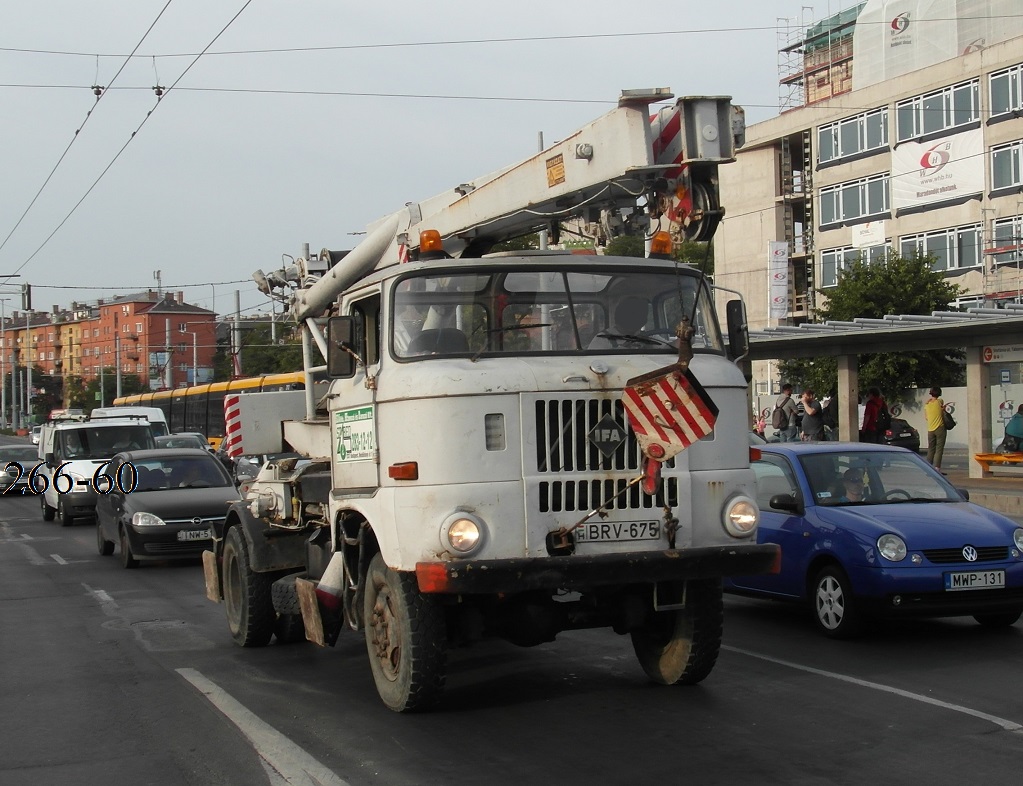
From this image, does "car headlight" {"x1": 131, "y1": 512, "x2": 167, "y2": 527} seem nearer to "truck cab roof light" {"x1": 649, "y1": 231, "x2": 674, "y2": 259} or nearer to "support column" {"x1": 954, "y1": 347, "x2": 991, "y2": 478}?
"truck cab roof light" {"x1": 649, "y1": 231, "x2": 674, "y2": 259}

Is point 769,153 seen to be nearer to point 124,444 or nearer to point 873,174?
point 873,174

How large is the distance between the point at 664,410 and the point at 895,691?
2.42 metres

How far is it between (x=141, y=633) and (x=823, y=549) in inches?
228

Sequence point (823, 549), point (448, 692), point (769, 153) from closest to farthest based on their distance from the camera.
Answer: point (448, 692), point (823, 549), point (769, 153)

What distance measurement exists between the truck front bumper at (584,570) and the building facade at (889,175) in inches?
1698

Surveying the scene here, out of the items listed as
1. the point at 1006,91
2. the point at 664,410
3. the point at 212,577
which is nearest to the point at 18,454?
the point at 212,577

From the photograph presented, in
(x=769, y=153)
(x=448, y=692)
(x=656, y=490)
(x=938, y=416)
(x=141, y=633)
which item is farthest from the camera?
(x=769, y=153)

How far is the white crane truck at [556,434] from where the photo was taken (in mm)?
6711

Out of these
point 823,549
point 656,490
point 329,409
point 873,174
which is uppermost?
point 873,174

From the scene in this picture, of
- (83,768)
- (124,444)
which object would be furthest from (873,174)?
(83,768)

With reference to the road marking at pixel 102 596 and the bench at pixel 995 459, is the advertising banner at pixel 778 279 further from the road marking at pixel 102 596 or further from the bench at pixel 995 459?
the road marking at pixel 102 596

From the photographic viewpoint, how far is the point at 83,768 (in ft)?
20.7

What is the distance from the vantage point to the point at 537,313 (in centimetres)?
725

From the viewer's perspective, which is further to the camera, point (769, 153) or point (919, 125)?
point (769, 153)
